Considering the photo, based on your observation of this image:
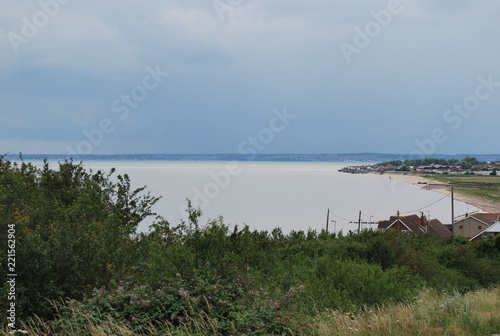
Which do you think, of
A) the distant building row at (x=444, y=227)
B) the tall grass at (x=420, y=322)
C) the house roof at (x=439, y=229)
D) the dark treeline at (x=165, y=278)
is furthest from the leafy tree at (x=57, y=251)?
the house roof at (x=439, y=229)

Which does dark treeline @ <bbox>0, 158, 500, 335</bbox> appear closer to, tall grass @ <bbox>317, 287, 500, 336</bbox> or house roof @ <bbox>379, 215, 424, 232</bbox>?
tall grass @ <bbox>317, 287, 500, 336</bbox>

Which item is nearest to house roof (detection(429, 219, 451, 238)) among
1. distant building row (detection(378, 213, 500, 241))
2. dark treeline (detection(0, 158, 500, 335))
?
distant building row (detection(378, 213, 500, 241))

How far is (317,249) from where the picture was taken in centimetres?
1667

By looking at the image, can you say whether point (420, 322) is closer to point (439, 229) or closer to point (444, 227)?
point (439, 229)

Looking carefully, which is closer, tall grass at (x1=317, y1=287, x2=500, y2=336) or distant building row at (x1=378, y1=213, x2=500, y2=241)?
tall grass at (x1=317, y1=287, x2=500, y2=336)

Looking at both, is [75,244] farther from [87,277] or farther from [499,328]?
[499,328]

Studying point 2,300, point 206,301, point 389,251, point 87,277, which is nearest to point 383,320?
point 206,301

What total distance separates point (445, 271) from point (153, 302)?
12287 millimetres

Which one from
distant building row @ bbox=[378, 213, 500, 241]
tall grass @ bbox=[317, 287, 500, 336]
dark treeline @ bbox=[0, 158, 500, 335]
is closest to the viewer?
dark treeline @ bbox=[0, 158, 500, 335]

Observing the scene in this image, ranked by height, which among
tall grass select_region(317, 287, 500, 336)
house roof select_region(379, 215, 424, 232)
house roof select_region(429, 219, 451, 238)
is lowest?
house roof select_region(429, 219, 451, 238)

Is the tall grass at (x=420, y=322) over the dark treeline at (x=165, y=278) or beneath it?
beneath

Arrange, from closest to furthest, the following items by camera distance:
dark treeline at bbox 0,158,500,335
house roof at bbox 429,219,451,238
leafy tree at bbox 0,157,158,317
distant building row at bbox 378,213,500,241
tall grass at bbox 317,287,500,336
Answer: dark treeline at bbox 0,158,500,335 < tall grass at bbox 317,287,500,336 < leafy tree at bbox 0,157,158,317 < distant building row at bbox 378,213,500,241 < house roof at bbox 429,219,451,238

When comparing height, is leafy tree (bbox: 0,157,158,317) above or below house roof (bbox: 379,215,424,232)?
above

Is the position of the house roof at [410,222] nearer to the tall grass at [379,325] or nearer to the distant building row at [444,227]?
the distant building row at [444,227]
